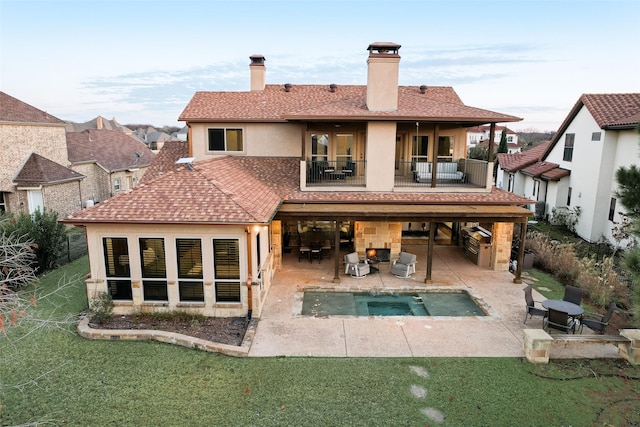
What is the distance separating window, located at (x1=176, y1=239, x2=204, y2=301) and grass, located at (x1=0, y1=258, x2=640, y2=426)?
6.24ft

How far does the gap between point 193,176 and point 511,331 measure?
33.1 ft

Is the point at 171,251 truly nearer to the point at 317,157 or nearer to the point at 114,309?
the point at 114,309

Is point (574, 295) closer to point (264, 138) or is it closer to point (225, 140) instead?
point (264, 138)

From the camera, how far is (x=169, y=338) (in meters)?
9.05

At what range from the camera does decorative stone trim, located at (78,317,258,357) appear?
8648 mm

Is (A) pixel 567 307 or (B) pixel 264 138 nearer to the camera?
(A) pixel 567 307

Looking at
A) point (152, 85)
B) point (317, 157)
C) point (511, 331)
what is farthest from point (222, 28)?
point (152, 85)

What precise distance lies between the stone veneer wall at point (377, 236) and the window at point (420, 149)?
3.74 metres

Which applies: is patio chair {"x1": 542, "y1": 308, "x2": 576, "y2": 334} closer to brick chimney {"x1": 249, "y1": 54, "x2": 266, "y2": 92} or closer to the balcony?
the balcony

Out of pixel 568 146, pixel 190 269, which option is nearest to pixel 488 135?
pixel 568 146

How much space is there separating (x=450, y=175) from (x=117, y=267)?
12734mm

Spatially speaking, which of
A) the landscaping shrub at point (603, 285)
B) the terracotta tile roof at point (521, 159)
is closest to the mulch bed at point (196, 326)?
the landscaping shrub at point (603, 285)

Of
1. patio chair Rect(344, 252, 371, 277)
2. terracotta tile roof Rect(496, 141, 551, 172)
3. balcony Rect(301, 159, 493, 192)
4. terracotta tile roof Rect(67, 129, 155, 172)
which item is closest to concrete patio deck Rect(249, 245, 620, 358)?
patio chair Rect(344, 252, 371, 277)

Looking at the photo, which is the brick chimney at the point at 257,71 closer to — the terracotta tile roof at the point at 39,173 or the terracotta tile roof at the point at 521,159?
the terracotta tile roof at the point at 39,173
